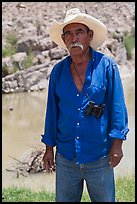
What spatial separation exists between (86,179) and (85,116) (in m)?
0.37

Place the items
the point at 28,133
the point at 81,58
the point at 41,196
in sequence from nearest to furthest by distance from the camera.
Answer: the point at 81,58 < the point at 41,196 < the point at 28,133

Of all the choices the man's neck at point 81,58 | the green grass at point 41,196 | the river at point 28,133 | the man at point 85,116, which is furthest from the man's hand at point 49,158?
the river at point 28,133

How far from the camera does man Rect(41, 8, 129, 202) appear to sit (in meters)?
2.62

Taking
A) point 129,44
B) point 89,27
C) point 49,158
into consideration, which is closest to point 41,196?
point 49,158

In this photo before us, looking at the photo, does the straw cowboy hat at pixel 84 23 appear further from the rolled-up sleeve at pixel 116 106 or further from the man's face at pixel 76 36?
the rolled-up sleeve at pixel 116 106

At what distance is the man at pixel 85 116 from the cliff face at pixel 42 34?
11575 millimetres

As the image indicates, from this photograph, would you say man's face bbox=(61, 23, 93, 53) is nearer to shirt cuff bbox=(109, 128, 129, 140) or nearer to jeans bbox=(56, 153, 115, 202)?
shirt cuff bbox=(109, 128, 129, 140)

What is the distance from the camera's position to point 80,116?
2623 millimetres

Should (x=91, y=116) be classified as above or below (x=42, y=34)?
below

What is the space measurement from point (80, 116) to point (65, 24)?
1.84 ft

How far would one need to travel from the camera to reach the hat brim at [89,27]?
2.69 metres

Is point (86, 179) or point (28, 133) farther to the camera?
point (28, 133)

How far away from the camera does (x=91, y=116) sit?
2.62 m

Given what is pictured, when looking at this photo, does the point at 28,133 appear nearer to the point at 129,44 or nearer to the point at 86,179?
the point at 86,179
